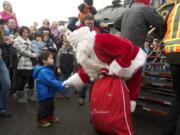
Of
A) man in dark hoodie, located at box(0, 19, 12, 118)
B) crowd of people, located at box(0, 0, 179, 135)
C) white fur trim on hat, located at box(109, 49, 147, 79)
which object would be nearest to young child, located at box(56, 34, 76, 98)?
crowd of people, located at box(0, 0, 179, 135)

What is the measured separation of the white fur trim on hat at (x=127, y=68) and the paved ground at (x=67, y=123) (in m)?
1.07

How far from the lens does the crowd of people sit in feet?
11.3

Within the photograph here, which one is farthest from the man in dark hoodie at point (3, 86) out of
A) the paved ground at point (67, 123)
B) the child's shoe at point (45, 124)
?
the child's shoe at point (45, 124)

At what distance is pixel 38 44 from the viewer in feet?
23.1

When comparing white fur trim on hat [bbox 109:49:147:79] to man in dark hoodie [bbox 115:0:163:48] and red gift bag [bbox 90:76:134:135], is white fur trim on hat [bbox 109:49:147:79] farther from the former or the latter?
man in dark hoodie [bbox 115:0:163:48]

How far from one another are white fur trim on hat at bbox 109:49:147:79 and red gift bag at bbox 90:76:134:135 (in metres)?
0.08

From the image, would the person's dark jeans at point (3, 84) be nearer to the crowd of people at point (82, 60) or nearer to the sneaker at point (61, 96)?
the crowd of people at point (82, 60)

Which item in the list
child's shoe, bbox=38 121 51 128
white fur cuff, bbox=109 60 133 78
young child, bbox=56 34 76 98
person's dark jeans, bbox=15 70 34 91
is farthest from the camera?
young child, bbox=56 34 76 98

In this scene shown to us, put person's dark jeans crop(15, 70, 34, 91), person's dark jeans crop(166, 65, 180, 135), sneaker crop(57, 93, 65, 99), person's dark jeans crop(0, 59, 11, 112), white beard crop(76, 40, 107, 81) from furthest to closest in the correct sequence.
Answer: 1. sneaker crop(57, 93, 65, 99)
2. person's dark jeans crop(15, 70, 34, 91)
3. person's dark jeans crop(0, 59, 11, 112)
4. white beard crop(76, 40, 107, 81)
5. person's dark jeans crop(166, 65, 180, 135)

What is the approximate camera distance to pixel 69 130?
4371 mm

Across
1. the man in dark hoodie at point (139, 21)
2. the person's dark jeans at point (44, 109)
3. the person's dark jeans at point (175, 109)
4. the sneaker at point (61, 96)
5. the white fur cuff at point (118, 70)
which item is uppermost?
the man in dark hoodie at point (139, 21)

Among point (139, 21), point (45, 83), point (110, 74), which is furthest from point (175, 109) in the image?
point (45, 83)

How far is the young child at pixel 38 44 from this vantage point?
6.78 meters

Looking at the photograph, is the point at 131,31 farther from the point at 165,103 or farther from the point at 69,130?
the point at 69,130
